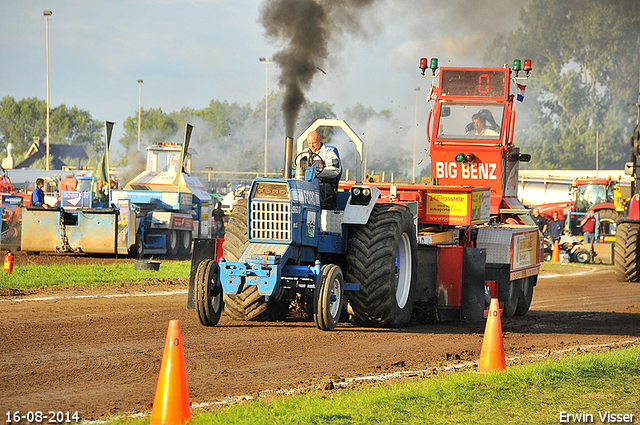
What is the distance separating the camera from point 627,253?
1867 cm

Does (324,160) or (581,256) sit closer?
(324,160)

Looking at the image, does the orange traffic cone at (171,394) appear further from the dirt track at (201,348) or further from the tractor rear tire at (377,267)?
the tractor rear tire at (377,267)

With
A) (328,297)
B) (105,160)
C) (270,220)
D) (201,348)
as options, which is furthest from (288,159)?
(105,160)

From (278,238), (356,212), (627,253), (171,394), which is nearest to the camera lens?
(171,394)

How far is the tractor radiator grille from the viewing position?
878 cm

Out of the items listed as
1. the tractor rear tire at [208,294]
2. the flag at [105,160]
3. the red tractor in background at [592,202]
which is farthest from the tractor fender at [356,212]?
the red tractor in background at [592,202]

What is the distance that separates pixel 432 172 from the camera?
14.7 m

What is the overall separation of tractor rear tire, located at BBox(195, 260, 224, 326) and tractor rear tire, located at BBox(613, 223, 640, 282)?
42.1ft

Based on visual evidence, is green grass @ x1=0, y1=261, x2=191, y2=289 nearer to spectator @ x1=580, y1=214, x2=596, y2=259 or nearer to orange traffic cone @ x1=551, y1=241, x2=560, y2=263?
orange traffic cone @ x1=551, y1=241, x2=560, y2=263

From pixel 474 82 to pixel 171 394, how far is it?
11.2 metres

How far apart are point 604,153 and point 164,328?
6662 centimetres

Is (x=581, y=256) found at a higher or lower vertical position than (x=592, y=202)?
lower

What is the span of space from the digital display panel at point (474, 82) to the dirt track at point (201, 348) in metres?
4.36

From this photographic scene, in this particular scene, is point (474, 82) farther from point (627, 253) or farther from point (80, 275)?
point (80, 275)
